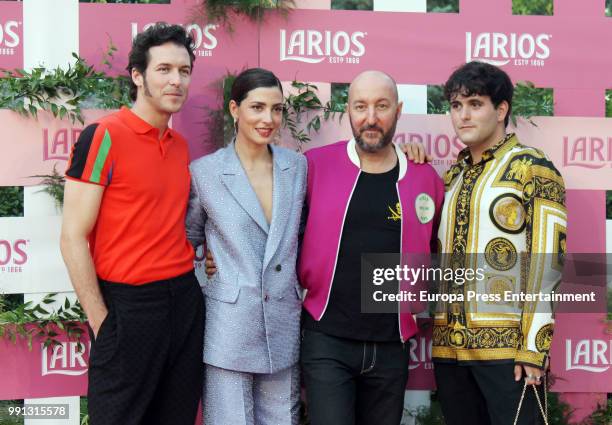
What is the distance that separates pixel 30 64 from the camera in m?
3.33

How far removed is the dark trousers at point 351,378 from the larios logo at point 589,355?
3.84 ft

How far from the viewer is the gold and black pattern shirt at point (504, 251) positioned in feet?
8.65

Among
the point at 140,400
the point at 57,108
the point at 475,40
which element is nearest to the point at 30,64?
the point at 57,108

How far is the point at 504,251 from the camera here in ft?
9.00

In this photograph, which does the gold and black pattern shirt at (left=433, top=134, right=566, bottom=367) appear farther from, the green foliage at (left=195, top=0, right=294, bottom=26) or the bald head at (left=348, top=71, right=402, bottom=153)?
the green foliage at (left=195, top=0, right=294, bottom=26)

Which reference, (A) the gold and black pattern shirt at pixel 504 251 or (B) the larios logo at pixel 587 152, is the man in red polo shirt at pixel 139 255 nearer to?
(A) the gold and black pattern shirt at pixel 504 251

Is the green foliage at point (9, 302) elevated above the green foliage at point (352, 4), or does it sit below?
below

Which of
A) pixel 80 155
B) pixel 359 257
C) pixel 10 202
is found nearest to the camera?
pixel 80 155

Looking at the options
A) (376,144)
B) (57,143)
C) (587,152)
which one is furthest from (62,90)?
(587,152)

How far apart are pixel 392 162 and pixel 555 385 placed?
1.55 meters

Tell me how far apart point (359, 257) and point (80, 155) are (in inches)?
45.1

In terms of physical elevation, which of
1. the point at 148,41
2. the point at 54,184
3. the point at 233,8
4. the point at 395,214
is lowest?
the point at 395,214


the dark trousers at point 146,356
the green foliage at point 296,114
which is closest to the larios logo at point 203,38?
the green foliage at point 296,114

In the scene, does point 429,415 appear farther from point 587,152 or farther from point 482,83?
point 482,83
